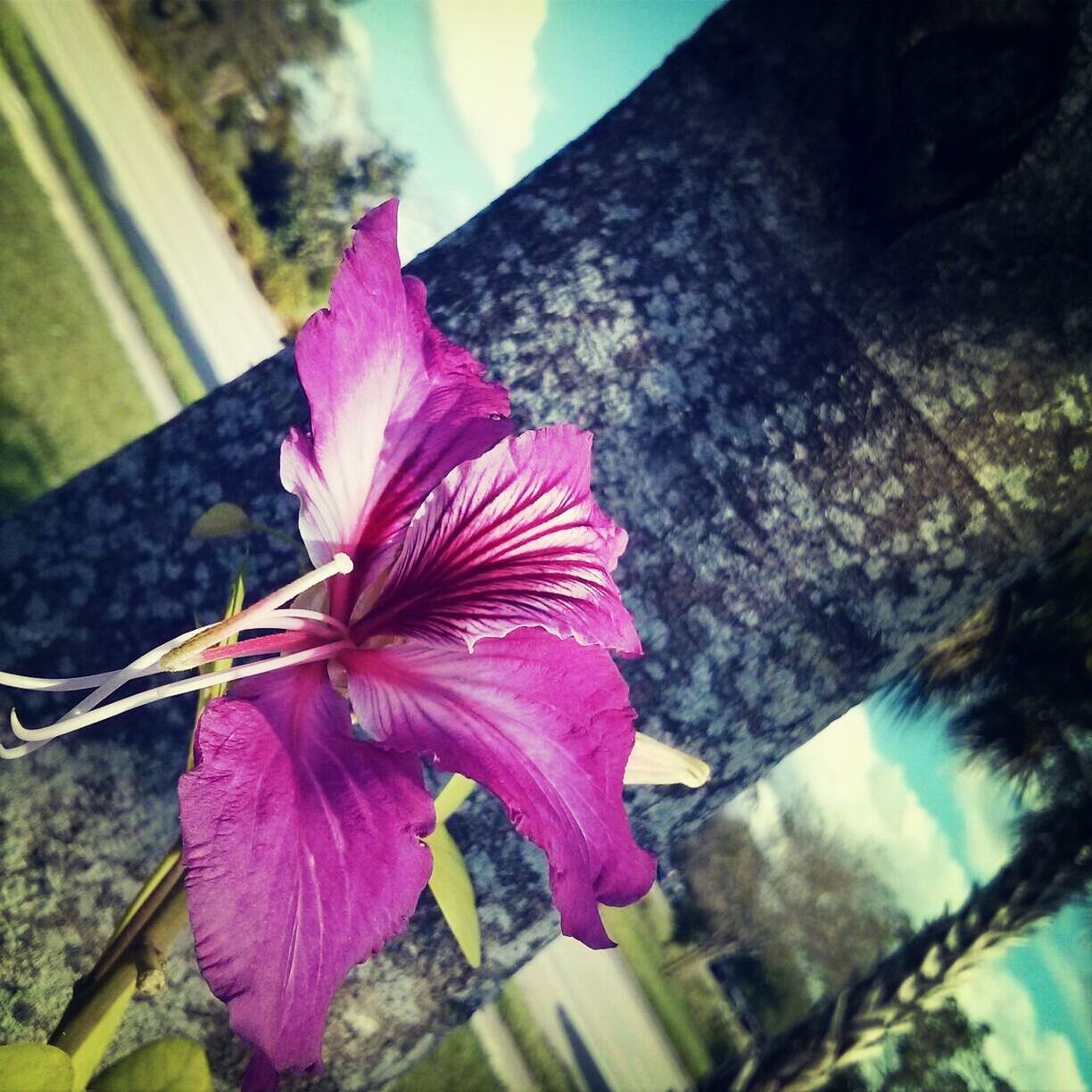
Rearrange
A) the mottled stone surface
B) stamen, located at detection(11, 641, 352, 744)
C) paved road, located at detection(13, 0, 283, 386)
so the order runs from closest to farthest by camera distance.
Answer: stamen, located at detection(11, 641, 352, 744), the mottled stone surface, paved road, located at detection(13, 0, 283, 386)

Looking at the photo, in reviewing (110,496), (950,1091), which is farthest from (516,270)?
(950,1091)

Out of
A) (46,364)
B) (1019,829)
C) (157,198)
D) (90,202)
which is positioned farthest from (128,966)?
(157,198)

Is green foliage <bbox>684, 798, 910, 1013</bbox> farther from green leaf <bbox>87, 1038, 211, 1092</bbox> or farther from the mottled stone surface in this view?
green leaf <bbox>87, 1038, 211, 1092</bbox>

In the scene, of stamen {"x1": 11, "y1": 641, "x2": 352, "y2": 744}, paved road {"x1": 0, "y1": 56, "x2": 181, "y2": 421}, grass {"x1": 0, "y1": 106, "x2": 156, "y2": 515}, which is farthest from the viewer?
paved road {"x1": 0, "y1": 56, "x2": 181, "y2": 421}

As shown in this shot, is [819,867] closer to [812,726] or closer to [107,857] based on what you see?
[812,726]

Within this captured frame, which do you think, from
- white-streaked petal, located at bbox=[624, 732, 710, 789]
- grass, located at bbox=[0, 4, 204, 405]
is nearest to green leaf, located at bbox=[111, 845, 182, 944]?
white-streaked petal, located at bbox=[624, 732, 710, 789]

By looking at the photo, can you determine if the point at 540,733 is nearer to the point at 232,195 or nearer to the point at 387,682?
the point at 387,682
